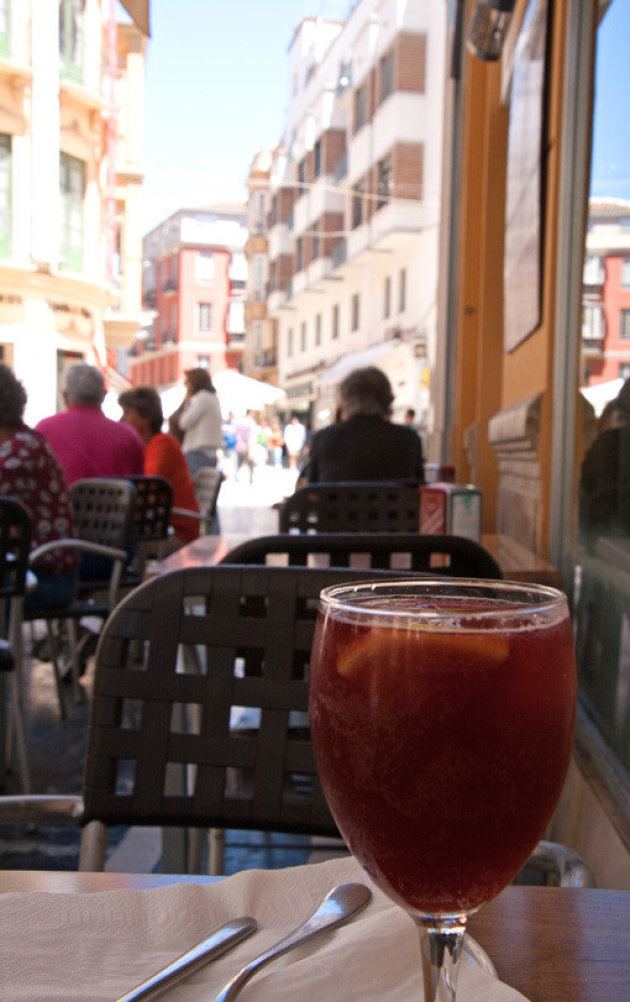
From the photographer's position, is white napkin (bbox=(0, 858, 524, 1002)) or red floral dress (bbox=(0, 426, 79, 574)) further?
→ red floral dress (bbox=(0, 426, 79, 574))

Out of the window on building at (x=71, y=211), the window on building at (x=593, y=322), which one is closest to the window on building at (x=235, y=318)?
the window on building at (x=71, y=211)

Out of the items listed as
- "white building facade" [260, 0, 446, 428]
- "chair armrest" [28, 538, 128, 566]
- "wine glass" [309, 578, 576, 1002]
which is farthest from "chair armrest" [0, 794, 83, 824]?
"white building facade" [260, 0, 446, 428]

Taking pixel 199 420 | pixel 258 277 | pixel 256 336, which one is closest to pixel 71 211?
pixel 199 420

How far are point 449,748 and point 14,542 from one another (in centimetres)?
263

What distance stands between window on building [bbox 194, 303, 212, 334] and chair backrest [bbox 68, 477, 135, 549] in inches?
1812

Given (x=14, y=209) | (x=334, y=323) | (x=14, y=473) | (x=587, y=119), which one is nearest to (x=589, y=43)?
(x=587, y=119)

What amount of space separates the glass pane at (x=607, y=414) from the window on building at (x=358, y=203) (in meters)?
23.2

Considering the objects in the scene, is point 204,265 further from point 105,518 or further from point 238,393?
point 105,518

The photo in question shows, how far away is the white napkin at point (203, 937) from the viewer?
0.54 m

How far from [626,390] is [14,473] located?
2442 millimetres

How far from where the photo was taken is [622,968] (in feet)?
1.91

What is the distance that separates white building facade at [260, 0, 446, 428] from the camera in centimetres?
2148

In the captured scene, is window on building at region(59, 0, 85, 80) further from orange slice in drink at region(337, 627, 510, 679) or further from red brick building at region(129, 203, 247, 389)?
red brick building at region(129, 203, 247, 389)

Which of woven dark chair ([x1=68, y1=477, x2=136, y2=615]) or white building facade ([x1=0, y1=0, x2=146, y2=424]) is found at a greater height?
white building facade ([x1=0, y1=0, x2=146, y2=424])
